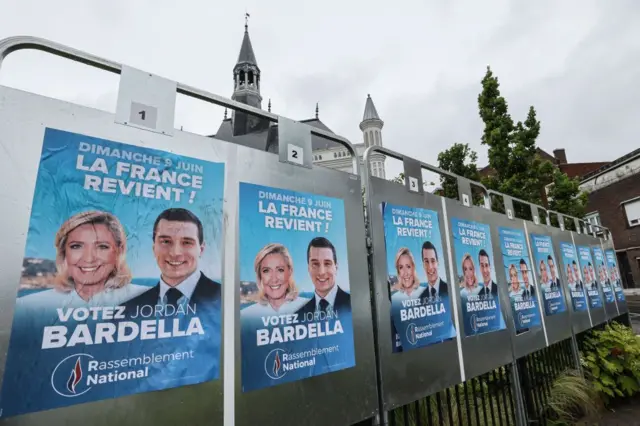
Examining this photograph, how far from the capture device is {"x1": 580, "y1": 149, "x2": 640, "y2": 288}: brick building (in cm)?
1917

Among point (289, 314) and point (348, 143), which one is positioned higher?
point (348, 143)

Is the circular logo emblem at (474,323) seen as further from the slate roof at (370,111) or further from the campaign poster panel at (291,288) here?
the slate roof at (370,111)

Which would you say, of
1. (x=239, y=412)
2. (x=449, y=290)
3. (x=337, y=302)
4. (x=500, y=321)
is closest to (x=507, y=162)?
(x=500, y=321)

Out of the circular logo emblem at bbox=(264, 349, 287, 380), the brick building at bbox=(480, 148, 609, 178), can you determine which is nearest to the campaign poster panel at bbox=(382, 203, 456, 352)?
the circular logo emblem at bbox=(264, 349, 287, 380)

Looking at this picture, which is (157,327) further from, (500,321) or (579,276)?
(579,276)

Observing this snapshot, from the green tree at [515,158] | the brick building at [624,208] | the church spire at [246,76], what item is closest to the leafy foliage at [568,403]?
the green tree at [515,158]

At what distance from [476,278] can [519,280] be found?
1.07 meters

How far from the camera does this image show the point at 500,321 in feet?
10.5

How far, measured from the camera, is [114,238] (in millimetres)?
1350

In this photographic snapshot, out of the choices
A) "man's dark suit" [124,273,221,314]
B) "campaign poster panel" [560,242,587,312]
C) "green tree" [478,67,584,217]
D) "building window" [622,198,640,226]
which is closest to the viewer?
"man's dark suit" [124,273,221,314]

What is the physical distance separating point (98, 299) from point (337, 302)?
1.22 meters

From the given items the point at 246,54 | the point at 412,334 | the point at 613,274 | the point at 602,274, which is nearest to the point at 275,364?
the point at 412,334

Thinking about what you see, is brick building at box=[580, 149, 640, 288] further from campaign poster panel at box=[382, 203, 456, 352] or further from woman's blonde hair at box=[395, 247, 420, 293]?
woman's blonde hair at box=[395, 247, 420, 293]

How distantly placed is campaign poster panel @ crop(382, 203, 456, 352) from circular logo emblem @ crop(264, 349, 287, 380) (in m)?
0.88
